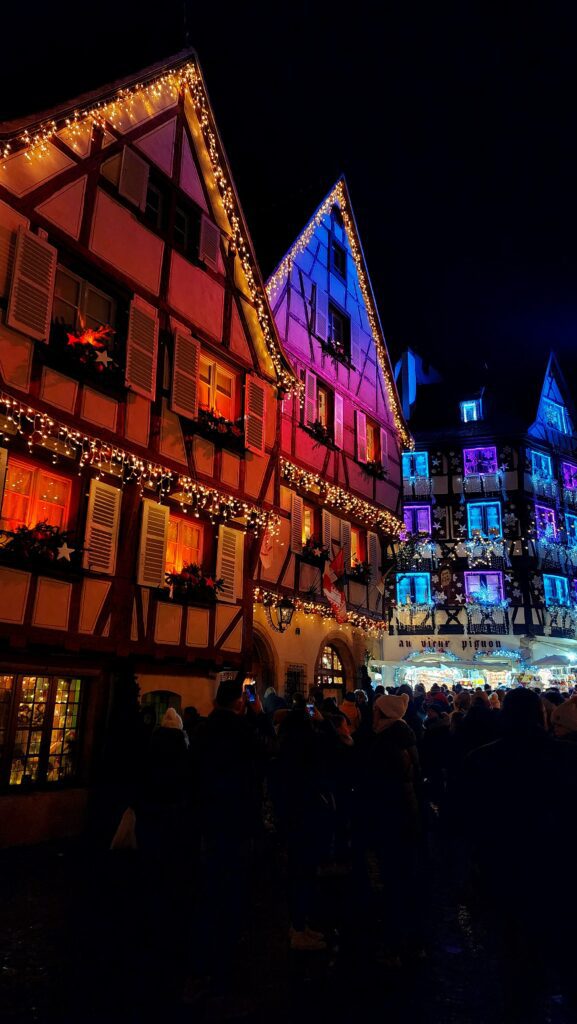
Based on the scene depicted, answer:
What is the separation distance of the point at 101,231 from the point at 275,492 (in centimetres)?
634

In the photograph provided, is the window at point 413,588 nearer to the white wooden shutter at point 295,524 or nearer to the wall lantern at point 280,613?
the white wooden shutter at point 295,524

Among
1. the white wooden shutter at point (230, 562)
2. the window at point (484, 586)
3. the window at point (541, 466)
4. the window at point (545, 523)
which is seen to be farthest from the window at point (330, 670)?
the window at point (541, 466)

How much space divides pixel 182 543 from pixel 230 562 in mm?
1141

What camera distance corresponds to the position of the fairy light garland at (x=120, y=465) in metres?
10.5

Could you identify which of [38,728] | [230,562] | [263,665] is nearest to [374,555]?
[263,665]

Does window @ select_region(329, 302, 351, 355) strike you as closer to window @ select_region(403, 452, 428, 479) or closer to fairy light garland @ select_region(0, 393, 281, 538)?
fairy light garland @ select_region(0, 393, 281, 538)

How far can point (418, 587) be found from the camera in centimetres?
3219

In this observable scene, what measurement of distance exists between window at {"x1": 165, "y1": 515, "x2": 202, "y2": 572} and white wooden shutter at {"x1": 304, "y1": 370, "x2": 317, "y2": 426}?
532cm

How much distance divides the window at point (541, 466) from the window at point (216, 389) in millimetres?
21470

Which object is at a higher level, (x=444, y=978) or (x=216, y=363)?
(x=216, y=363)

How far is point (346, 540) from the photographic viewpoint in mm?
19891

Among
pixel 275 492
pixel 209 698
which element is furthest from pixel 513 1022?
pixel 275 492

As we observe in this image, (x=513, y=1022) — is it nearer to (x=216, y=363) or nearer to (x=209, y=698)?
(x=209, y=698)

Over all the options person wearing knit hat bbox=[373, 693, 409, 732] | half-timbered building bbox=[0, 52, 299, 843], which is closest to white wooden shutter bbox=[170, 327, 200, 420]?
half-timbered building bbox=[0, 52, 299, 843]
